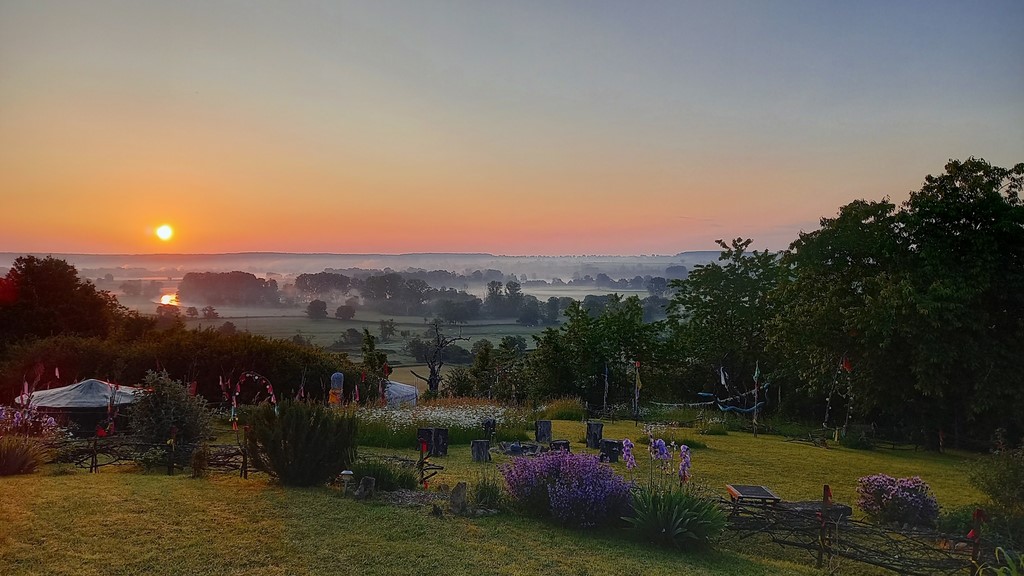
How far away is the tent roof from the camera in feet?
48.3

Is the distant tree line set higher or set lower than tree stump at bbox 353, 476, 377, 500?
higher

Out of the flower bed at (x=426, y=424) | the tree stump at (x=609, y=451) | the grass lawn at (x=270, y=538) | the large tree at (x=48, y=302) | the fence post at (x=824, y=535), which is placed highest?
the large tree at (x=48, y=302)

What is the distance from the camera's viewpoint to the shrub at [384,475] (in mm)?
9086

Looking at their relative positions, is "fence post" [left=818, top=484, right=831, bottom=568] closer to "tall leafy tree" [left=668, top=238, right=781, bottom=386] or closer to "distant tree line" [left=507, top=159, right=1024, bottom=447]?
"distant tree line" [left=507, top=159, right=1024, bottom=447]

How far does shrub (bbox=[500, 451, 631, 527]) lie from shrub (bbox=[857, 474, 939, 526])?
11.9 feet

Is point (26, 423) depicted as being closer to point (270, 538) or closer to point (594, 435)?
point (270, 538)

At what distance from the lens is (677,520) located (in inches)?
287

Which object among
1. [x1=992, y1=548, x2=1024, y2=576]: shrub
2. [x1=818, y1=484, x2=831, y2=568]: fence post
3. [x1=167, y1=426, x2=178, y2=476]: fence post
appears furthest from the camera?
[x1=167, y1=426, x2=178, y2=476]: fence post

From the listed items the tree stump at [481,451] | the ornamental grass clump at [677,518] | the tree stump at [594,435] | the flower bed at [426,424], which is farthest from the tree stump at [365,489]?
the tree stump at [594,435]

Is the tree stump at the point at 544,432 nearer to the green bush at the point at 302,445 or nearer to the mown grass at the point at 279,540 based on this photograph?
the green bush at the point at 302,445

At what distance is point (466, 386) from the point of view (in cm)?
3073

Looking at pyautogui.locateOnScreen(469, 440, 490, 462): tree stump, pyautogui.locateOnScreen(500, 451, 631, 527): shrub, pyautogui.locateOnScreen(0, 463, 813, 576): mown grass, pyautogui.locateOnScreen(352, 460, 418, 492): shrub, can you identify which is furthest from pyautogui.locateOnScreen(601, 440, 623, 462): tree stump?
pyautogui.locateOnScreen(0, 463, 813, 576): mown grass

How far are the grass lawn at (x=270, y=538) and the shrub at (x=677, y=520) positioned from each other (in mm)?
209

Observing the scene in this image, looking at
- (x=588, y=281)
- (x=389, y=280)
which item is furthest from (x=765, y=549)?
(x=588, y=281)
